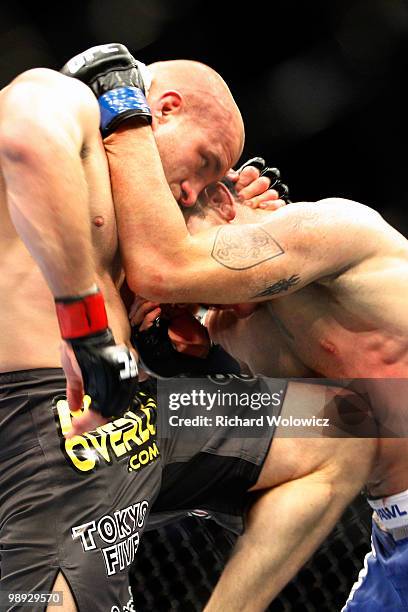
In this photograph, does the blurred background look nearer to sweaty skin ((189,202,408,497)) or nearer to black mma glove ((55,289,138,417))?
sweaty skin ((189,202,408,497))

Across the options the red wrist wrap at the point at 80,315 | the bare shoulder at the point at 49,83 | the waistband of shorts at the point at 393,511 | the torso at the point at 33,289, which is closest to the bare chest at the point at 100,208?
the torso at the point at 33,289

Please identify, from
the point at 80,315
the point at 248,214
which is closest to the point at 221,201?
the point at 248,214

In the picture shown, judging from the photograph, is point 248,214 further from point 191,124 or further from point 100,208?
point 100,208

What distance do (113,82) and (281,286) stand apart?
1.63ft

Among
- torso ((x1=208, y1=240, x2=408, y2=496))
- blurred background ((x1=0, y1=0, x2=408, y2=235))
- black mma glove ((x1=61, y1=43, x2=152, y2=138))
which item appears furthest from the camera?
blurred background ((x1=0, y1=0, x2=408, y2=235))

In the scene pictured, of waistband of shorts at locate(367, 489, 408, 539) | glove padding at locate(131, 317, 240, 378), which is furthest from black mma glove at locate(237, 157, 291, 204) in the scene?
waistband of shorts at locate(367, 489, 408, 539)

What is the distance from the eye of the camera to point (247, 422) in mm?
1792

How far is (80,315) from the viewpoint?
129 centimetres

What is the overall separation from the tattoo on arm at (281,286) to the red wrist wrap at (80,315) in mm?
401

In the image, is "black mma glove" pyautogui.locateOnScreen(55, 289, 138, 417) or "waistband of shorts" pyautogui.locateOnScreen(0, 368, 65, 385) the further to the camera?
"waistband of shorts" pyautogui.locateOnScreen(0, 368, 65, 385)

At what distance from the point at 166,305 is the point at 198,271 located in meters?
0.29

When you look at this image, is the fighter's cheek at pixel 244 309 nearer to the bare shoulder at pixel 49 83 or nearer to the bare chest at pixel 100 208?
the bare chest at pixel 100 208

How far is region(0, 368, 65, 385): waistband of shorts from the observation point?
148 centimetres

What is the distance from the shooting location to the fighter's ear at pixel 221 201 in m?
1.84
